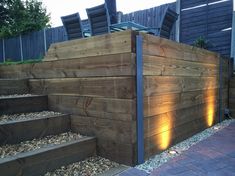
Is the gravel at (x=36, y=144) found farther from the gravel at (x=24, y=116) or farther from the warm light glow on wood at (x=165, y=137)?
the warm light glow on wood at (x=165, y=137)

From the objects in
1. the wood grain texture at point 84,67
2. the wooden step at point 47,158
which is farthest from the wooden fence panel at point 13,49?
the wooden step at point 47,158

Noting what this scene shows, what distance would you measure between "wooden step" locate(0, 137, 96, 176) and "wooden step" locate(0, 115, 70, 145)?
33cm

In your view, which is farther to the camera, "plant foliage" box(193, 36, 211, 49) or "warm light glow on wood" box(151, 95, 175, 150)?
"plant foliage" box(193, 36, 211, 49)

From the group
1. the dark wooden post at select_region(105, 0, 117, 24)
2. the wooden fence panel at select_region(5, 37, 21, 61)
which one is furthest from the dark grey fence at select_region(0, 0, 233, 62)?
the wooden fence panel at select_region(5, 37, 21, 61)

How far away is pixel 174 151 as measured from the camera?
8.59 ft

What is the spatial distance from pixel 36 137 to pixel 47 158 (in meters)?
0.42

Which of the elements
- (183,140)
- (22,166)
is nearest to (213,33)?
(183,140)

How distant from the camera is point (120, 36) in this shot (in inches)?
84.5

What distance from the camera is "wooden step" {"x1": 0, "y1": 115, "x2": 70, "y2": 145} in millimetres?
2111

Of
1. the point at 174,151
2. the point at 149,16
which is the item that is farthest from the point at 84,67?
the point at 149,16

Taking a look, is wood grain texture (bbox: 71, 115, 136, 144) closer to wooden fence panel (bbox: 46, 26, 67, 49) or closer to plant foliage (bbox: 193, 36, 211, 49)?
plant foliage (bbox: 193, 36, 211, 49)

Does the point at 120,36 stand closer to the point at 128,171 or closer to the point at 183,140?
the point at 128,171

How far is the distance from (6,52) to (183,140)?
33.3 feet

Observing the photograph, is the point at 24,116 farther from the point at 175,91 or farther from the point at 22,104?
the point at 175,91
